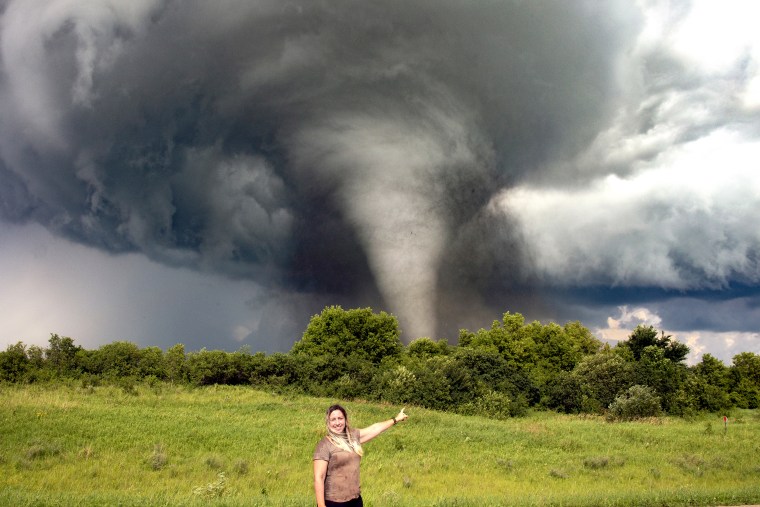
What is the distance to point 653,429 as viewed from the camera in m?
35.3

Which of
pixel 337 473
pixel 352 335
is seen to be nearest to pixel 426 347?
pixel 352 335

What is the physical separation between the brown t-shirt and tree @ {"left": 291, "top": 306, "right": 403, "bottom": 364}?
61898 millimetres

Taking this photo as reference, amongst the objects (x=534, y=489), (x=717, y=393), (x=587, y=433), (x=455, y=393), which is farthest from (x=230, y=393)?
(x=717, y=393)

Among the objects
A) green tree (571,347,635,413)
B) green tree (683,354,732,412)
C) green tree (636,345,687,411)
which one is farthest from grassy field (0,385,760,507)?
green tree (683,354,732,412)

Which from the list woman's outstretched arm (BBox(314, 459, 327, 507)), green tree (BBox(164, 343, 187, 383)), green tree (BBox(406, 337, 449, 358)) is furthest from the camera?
green tree (BBox(406, 337, 449, 358))

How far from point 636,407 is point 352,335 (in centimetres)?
3519

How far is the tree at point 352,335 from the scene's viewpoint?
2763 inches

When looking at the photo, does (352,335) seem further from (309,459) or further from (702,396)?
(309,459)

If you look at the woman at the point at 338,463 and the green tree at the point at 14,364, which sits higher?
the green tree at the point at 14,364

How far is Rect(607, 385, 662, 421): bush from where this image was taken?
45.3 m

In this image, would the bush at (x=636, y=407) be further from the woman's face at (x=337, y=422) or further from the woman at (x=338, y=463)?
the woman's face at (x=337, y=422)

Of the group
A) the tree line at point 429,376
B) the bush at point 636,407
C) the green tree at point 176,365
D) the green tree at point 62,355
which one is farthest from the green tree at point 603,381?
the green tree at point 62,355

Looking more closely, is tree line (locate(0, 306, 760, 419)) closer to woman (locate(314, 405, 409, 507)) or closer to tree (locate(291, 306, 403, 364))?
Result: tree (locate(291, 306, 403, 364))

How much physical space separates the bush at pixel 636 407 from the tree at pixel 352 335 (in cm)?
3064
